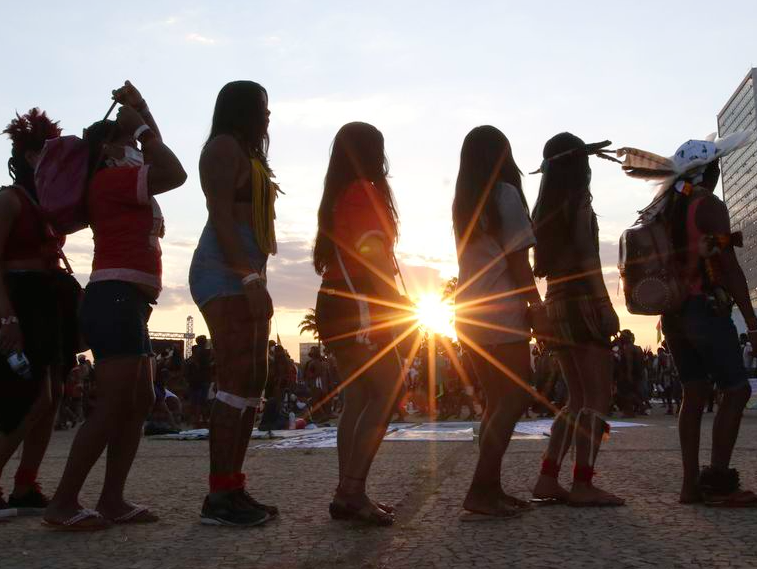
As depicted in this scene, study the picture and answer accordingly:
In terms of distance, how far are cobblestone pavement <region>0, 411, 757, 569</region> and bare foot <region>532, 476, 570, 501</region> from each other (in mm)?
145

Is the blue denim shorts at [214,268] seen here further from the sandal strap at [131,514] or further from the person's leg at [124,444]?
the sandal strap at [131,514]

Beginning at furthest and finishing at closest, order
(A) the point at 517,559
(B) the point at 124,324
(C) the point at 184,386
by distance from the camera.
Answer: (C) the point at 184,386
(B) the point at 124,324
(A) the point at 517,559

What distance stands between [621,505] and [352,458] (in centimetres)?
130

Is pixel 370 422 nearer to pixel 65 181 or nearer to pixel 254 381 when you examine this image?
pixel 254 381

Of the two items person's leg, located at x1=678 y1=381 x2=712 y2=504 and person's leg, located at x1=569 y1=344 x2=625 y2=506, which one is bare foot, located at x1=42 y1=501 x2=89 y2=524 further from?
person's leg, located at x1=678 y1=381 x2=712 y2=504

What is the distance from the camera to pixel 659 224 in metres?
4.56

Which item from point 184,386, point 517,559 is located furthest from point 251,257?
point 184,386

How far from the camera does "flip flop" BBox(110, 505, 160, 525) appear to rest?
389 cm

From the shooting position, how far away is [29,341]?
419 centimetres

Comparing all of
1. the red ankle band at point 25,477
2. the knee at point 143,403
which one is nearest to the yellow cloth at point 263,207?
the knee at point 143,403

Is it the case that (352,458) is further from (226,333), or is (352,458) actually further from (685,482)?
(685,482)

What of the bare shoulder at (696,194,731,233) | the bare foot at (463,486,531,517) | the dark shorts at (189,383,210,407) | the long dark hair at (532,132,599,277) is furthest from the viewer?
the dark shorts at (189,383,210,407)

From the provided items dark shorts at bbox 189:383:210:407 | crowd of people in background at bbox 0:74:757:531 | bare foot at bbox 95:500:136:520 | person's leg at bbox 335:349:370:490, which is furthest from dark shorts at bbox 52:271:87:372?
dark shorts at bbox 189:383:210:407

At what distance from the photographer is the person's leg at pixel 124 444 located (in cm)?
392
